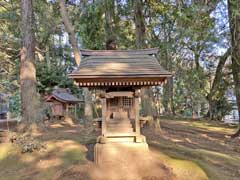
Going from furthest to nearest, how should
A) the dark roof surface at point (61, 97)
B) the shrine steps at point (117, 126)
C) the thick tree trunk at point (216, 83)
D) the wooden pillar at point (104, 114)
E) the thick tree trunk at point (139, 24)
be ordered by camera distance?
the thick tree trunk at point (216, 83)
the dark roof surface at point (61, 97)
the thick tree trunk at point (139, 24)
the shrine steps at point (117, 126)
the wooden pillar at point (104, 114)

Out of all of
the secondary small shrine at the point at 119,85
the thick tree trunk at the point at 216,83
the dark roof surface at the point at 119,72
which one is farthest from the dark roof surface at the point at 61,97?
the thick tree trunk at the point at 216,83

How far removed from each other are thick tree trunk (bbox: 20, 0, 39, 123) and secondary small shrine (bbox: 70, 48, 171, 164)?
3.56 metres

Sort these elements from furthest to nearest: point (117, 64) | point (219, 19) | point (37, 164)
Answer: point (219, 19) < point (37, 164) < point (117, 64)

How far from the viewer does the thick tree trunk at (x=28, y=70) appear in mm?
9648

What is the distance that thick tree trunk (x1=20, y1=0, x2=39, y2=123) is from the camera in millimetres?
9648

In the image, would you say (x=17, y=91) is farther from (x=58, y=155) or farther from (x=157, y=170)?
(x=157, y=170)

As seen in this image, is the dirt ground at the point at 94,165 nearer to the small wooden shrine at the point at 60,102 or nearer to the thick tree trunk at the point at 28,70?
the thick tree trunk at the point at 28,70

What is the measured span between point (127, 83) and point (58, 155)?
303 cm

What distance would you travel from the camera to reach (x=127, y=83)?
20.0 ft

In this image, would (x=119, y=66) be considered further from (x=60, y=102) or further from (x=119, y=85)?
(x=60, y=102)

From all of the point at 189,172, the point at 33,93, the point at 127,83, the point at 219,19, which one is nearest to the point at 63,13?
the point at 33,93

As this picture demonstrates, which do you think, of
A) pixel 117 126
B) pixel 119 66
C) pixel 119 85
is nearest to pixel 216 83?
pixel 117 126

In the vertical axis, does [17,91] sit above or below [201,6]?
below

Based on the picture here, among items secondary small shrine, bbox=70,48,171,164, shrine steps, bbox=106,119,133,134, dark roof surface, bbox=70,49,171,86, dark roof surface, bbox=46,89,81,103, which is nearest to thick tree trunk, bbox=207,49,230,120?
dark roof surface, bbox=46,89,81,103
